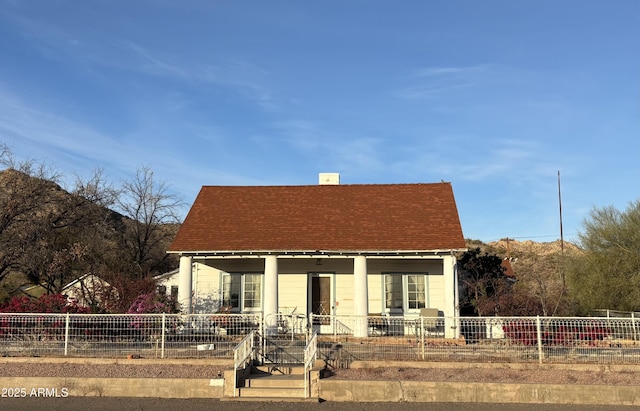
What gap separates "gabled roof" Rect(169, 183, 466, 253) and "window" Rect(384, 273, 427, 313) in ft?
5.72

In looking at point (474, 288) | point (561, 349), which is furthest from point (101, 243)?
point (561, 349)

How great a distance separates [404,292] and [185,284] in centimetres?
726

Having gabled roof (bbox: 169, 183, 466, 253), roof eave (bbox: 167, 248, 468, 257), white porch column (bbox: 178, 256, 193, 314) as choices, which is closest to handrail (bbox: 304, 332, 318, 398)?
roof eave (bbox: 167, 248, 468, 257)

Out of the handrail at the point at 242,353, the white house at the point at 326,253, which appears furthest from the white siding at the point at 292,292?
the handrail at the point at 242,353

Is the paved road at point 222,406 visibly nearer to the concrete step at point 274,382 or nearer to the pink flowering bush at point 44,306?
the concrete step at point 274,382

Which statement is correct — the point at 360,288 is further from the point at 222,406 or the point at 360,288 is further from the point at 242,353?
the point at 222,406

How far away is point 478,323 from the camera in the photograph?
1188 centimetres

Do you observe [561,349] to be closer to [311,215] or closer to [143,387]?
[143,387]

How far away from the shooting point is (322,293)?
18.3 meters

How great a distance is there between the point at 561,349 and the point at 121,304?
11.1 metres

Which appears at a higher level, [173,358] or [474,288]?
[474,288]

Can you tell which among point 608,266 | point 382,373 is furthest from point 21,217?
point 608,266

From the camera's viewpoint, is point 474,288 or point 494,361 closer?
point 494,361

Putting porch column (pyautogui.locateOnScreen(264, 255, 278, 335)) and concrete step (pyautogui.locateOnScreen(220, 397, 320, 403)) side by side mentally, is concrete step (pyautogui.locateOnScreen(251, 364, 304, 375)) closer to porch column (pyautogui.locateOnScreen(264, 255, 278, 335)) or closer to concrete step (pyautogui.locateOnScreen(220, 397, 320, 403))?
concrete step (pyautogui.locateOnScreen(220, 397, 320, 403))
